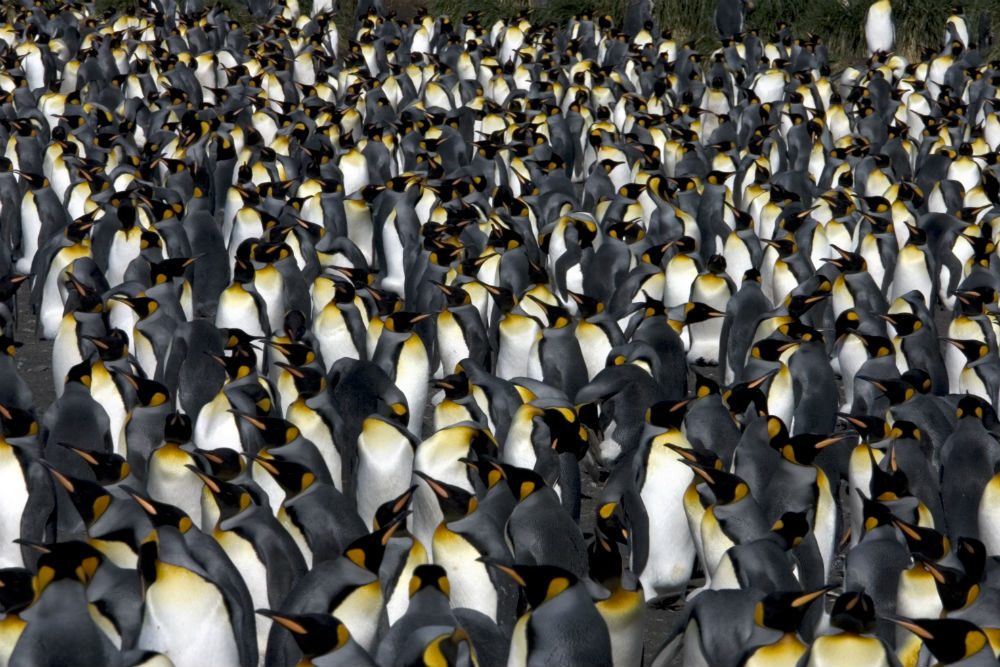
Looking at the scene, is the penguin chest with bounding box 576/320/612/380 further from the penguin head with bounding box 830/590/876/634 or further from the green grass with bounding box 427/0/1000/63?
the green grass with bounding box 427/0/1000/63

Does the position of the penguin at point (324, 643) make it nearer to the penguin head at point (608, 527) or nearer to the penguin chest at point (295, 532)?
the penguin head at point (608, 527)

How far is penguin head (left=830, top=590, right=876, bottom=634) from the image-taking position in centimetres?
359

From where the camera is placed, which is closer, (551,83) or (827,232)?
(827,232)

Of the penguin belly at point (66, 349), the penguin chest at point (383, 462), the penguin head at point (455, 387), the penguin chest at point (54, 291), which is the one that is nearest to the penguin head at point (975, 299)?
the penguin head at point (455, 387)

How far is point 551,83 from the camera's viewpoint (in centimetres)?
1318

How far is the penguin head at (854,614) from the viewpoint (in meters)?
3.59

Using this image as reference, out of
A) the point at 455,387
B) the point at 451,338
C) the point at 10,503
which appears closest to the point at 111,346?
the point at 10,503

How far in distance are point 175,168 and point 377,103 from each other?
3225 mm

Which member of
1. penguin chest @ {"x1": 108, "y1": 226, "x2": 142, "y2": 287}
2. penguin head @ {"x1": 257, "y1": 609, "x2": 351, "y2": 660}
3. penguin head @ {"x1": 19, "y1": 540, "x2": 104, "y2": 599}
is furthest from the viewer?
penguin chest @ {"x1": 108, "y1": 226, "x2": 142, "y2": 287}

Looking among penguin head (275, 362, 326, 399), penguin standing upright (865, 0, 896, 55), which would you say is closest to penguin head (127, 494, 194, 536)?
penguin head (275, 362, 326, 399)

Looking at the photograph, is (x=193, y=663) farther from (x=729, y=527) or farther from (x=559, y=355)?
(x=559, y=355)

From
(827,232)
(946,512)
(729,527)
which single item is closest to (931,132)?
(827,232)

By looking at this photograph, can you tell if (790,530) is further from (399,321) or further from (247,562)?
(399,321)

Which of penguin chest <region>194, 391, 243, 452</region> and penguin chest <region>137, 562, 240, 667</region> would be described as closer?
penguin chest <region>137, 562, 240, 667</region>
